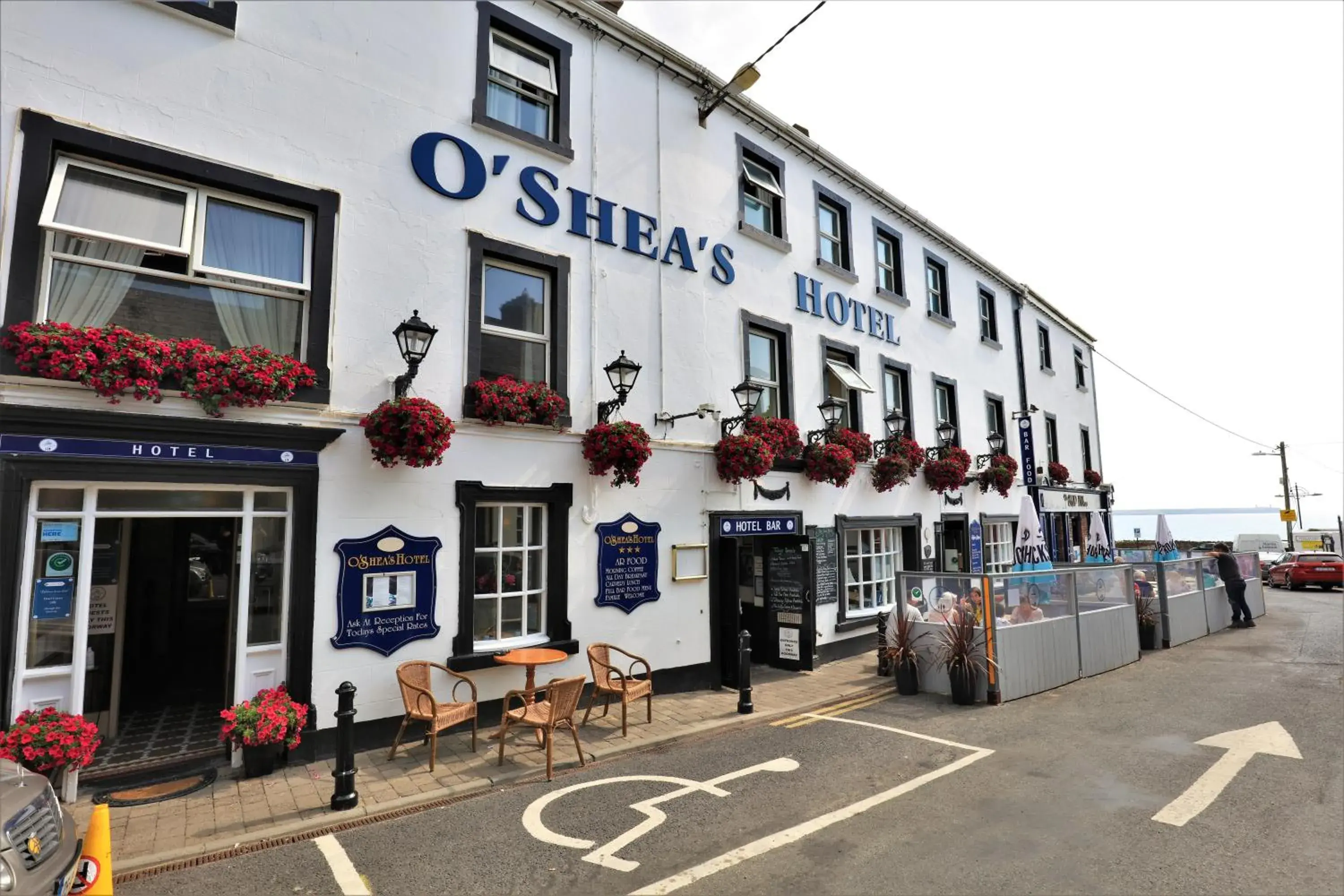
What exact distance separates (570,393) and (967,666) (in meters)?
6.52

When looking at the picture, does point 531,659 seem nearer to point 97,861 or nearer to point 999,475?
point 97,861

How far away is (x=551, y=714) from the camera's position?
6602mm

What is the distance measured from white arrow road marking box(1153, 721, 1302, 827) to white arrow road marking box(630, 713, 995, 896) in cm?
171

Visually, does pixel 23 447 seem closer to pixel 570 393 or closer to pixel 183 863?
pixel 183 863

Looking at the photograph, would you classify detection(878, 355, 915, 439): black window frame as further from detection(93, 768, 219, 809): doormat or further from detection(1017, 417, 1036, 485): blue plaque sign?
detection(93, 768, 219, 809): doormat

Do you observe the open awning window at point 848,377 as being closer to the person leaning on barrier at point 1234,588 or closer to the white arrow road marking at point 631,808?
the white arrow road marking at point 631,808

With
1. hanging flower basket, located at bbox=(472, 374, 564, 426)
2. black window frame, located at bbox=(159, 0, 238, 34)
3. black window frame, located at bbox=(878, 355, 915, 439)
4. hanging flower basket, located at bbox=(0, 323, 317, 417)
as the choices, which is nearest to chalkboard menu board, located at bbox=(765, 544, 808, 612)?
hanging flower basket, located at bbox=(472, 374, 564, 426)

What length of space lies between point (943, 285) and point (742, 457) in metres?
10.3

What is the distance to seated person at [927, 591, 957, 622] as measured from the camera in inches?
380

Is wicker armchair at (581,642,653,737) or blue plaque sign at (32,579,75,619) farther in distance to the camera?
wicker armchair at (581,642,653,737)

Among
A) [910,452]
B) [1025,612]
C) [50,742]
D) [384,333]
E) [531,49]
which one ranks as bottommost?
[50,742]

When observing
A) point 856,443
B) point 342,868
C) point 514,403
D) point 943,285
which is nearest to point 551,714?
point 342,868

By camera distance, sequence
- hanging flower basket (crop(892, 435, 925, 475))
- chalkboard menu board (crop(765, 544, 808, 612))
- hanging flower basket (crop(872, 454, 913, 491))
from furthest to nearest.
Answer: hanging flower basket (crop(892, 435, 925, 475)) < hanging flower basket (crop(872, 454, 913, 491)) < chalkboard menu board (crop(765, 544, 808, 612))

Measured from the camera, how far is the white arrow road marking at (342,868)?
4.52 metres
